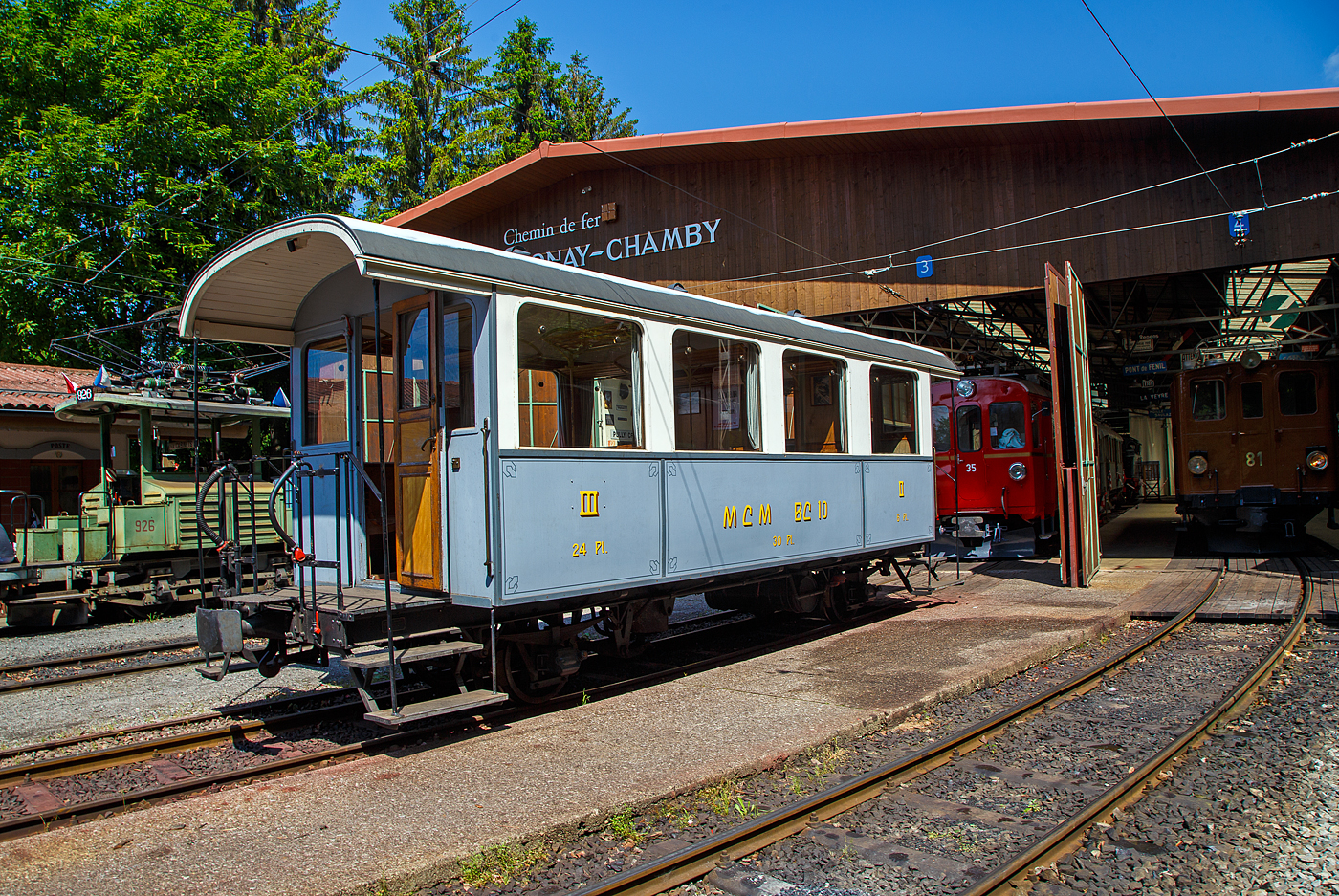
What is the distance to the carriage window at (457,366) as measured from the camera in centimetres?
578

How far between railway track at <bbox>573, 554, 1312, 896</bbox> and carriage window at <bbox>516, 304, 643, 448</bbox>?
2.85 m

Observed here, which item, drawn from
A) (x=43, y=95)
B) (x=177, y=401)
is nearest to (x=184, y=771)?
(x=177, y=401)

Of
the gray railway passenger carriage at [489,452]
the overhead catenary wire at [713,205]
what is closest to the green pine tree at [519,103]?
the overhead catenary wire at [713,205]

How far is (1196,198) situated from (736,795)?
42.2 feet

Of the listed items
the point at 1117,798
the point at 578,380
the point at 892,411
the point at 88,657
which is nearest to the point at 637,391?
the point at 578,380

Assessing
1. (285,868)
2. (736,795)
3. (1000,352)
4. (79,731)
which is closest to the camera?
(285,868)

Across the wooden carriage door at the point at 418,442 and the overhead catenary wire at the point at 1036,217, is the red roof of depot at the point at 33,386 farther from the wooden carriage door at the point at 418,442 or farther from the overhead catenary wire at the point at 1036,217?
the overhead catenary wire at the point at 1036,217

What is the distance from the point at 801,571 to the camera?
8500mm

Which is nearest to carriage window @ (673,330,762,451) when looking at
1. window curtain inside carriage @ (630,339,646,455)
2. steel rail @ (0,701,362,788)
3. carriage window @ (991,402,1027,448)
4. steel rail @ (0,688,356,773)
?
window curtain inside carriage @ (630,339,646,455)

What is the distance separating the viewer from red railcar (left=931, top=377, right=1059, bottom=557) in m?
14.6

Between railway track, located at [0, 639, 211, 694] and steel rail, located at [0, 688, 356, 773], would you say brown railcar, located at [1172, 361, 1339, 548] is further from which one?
railway track, located at [0, 639, 211, 694]

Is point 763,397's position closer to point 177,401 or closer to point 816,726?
point 816,726

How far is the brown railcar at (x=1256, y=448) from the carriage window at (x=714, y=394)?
11631mm

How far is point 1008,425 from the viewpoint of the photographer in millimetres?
14758
